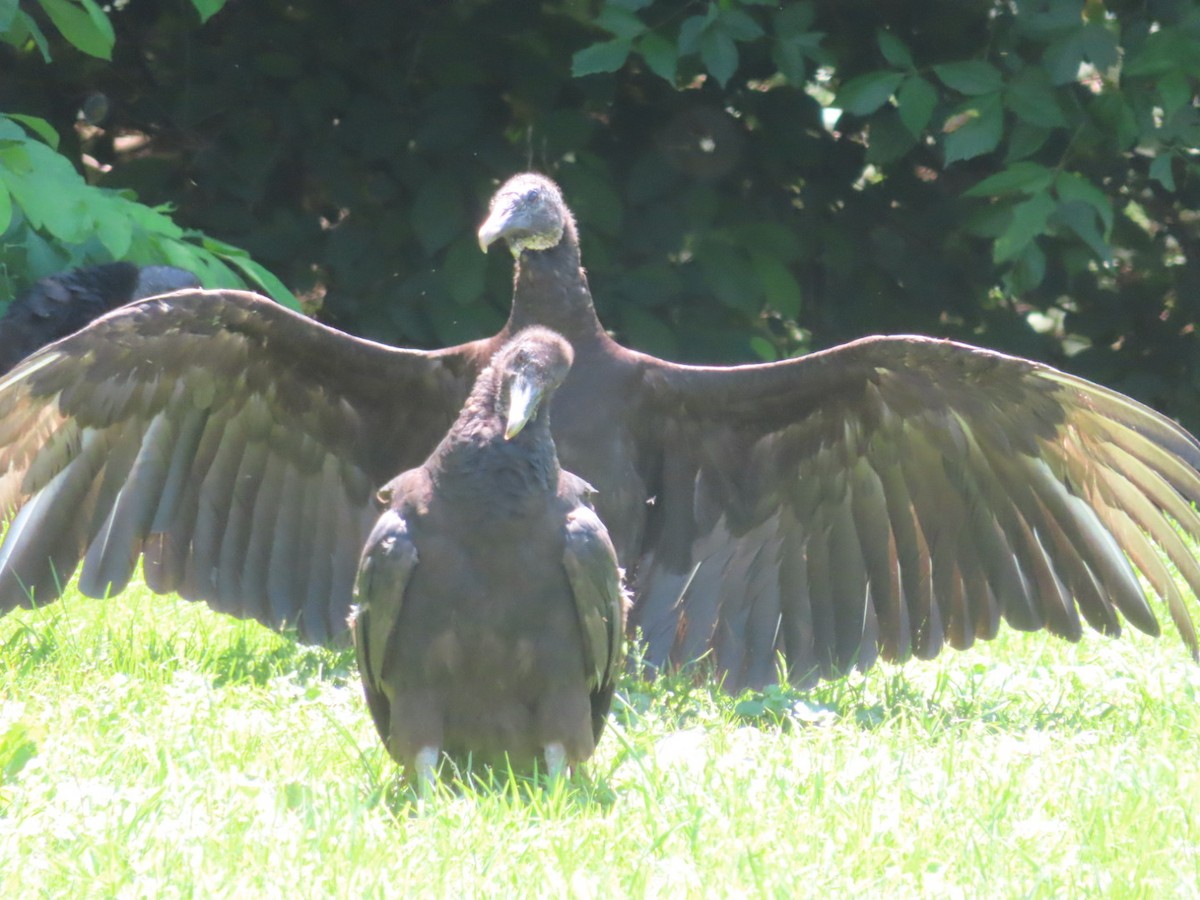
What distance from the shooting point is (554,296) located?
144 inches

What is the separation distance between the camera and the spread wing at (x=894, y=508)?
326cm

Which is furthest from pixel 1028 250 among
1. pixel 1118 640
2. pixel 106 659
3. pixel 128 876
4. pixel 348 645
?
pixel 128 876

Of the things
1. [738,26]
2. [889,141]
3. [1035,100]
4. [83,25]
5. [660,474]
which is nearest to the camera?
[660,474]

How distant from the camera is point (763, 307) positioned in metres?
5.61

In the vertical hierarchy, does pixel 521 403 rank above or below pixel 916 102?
below

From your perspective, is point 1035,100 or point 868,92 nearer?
point 1035,100

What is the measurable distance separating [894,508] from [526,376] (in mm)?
1199

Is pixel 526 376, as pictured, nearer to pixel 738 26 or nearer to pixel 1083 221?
pixel 738 26

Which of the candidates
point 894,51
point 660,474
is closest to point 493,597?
point 660,474

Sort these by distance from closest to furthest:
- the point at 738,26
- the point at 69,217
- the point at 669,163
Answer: the point at 69,217 → the point at 738,26 → the point at 669,163

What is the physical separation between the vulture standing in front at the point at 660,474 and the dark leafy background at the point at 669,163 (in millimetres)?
1547

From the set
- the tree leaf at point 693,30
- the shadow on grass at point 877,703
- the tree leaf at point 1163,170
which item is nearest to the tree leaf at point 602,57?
the tree leaf at point 693,30

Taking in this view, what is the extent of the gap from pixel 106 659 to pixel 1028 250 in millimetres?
3069

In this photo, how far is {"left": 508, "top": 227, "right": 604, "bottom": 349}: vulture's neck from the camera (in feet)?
12.0
